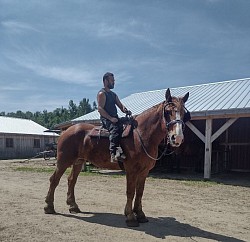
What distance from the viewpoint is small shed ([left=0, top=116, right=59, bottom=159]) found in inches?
1181

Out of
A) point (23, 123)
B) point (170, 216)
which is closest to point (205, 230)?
point (170, 216)

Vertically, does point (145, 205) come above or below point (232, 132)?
below

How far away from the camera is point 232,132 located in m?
16.6

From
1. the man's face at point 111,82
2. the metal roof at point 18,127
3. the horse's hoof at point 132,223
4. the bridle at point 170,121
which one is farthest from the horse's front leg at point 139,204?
the metal roof at point 18,127

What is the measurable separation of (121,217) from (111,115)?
2001mm

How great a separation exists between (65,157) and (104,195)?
100 inches

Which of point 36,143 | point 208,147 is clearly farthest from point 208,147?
point 36,143

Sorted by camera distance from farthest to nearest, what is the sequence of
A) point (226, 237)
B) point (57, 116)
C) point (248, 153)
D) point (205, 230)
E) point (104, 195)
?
point (57, 116), point (248, 153), point (104, 195), point (205, 230), point (226, 237)

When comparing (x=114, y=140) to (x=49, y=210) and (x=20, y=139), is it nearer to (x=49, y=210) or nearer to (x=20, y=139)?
(x=49, y=210)

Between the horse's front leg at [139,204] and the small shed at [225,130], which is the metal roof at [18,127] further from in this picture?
the horse's front leg at [139,204]

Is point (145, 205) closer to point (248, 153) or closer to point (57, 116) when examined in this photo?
point (248, 153)

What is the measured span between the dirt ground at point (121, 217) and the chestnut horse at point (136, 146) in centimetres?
42

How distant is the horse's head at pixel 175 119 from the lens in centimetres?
480

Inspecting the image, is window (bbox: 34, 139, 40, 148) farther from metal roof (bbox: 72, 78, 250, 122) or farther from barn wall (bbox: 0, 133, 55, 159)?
metal roof (bbox: 72, 78, 250, 122)
